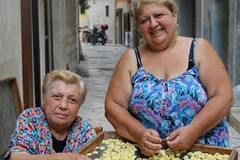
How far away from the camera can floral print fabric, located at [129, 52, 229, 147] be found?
2.47m

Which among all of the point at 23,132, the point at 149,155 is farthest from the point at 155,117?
the point at 23,132

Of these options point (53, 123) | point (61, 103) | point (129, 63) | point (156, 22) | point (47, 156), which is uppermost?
point (156, 22)

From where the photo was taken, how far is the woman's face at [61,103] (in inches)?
101

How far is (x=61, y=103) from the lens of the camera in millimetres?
2543

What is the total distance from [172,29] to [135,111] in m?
0.45

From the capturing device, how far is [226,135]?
259 centimetres

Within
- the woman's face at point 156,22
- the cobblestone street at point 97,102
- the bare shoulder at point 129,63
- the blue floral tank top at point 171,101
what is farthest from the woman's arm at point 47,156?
the cobblestone street at point 97,102

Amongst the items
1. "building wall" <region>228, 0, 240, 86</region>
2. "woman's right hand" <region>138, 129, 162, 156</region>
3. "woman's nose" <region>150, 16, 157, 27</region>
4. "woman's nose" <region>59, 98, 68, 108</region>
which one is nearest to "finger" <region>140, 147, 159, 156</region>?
"woman's right hand" <region>138, 129, 162, 156</region>

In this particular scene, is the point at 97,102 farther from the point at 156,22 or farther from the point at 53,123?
the point at 156,22

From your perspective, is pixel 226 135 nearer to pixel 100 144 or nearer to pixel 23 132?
pixel 100 144

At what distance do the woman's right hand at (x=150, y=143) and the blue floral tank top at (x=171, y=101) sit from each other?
21 centimetres

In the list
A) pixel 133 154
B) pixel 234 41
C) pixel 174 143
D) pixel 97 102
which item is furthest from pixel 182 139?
pixel 97 102

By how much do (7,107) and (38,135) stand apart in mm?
1112

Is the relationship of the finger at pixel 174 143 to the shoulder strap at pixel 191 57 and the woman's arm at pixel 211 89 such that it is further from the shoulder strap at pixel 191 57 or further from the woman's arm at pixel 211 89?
the shoulder strap at pixel 191 57
